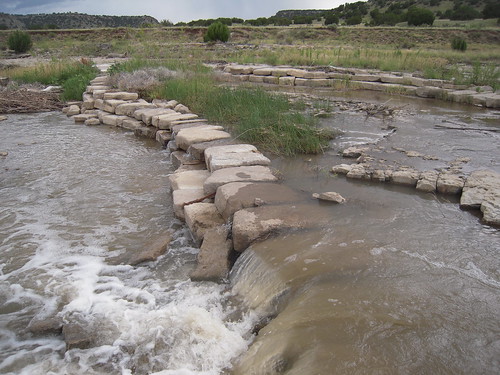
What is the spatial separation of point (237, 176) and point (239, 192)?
417 millimetres

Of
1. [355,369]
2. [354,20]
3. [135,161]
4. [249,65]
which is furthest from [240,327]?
[354,20]

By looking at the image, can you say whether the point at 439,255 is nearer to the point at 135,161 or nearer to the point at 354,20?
the point at 135,161

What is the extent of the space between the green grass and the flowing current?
4.33 ft

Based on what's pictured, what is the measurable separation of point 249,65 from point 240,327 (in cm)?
1207

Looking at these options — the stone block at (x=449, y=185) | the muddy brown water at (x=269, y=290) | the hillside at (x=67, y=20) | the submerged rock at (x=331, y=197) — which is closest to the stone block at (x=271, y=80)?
the muddy brown water at (x=269, y=290)

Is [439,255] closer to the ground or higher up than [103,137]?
higher up

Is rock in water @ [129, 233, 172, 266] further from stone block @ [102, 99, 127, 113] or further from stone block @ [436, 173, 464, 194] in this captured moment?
stone block @ [102, 99, 127, 113]

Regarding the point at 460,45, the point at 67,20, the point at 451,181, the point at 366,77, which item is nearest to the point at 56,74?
the point at 366,77

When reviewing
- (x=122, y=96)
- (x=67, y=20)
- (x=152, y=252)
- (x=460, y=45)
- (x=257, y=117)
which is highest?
(x=67, y=20)

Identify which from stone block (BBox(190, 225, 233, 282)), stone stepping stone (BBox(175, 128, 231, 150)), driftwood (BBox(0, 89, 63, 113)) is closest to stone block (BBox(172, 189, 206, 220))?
stone block (BBox(190, 225, 233, 282))

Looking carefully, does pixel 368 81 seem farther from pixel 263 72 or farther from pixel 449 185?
pixel 449 185

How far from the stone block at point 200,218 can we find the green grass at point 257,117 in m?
1.65

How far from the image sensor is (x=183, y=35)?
1000 inches

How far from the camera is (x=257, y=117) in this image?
5410 mm
